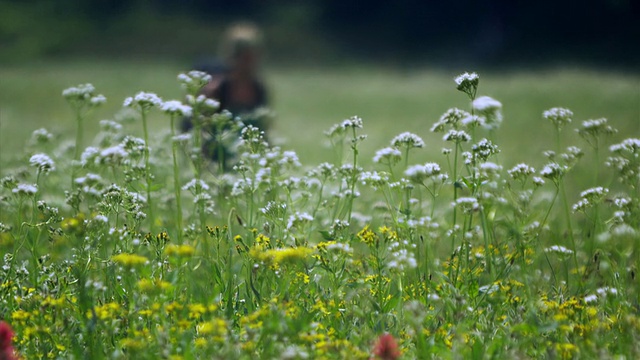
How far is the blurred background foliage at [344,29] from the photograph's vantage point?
35062mm

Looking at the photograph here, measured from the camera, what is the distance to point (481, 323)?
3.98m

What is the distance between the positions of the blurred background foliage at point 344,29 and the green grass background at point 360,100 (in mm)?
3811

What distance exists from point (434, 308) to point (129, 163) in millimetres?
2014

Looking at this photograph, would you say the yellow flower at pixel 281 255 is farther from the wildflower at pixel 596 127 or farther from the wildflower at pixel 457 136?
the wildflower at pixel 596 127

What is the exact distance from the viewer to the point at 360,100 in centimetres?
2306

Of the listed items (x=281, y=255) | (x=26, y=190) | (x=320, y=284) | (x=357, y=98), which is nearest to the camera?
(x=281, y=255)

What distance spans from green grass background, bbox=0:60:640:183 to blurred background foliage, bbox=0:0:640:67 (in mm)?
3811

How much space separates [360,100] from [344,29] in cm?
1980

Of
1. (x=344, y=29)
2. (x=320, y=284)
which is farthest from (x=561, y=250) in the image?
(x=344, y=29)

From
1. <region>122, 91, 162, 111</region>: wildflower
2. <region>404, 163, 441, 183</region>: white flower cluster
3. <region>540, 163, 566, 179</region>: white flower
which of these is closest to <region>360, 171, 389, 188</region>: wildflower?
<region>404, 163, 441, 183</region>: white flower cluster

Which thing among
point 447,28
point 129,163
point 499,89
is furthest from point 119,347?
point 447,28

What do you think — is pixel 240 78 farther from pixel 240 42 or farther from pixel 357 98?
pixel 357 98

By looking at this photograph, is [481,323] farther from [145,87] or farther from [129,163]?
[145,87]

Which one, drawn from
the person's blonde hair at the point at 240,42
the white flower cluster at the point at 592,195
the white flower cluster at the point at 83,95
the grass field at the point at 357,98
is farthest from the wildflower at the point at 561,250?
the person's blonde hair at the point at 240,42
